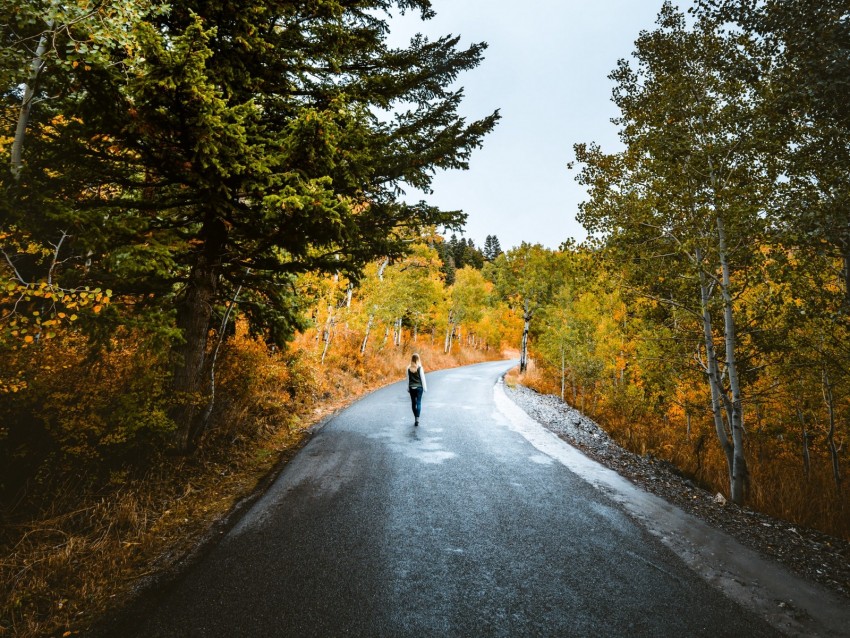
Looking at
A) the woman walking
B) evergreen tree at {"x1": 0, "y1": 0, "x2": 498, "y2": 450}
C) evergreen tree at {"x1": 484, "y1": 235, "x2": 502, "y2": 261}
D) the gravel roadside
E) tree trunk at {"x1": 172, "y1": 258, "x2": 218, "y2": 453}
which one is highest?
evergreen tree at {"x1": 484, "y1": 235, "x2": 502, "y2": 261}

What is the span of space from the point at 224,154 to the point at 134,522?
435 cm

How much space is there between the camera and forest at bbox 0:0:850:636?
3.55 meters

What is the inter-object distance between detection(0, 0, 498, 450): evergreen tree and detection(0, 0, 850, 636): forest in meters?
0.04

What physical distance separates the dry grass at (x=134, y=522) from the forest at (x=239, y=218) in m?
0.03

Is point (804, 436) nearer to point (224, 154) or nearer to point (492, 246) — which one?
point (224, 154)

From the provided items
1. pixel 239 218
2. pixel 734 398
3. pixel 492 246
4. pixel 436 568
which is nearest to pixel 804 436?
pixel 734 398

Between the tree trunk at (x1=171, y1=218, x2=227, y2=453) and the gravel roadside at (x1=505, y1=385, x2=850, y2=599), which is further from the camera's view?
the tree trunk at (x1=171, y1=218, x2=227, y2=453)

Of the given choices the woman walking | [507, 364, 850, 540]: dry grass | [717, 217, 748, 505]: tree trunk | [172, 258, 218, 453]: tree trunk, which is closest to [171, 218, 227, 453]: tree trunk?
[172, 258, 218, 453]: tree trunk

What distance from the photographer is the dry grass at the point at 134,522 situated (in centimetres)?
292

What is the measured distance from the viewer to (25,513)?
383cm

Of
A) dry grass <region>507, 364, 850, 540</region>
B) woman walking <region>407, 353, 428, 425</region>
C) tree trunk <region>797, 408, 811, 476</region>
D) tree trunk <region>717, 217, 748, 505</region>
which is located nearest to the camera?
dry grass <region>507, 364, 850, 540</region>

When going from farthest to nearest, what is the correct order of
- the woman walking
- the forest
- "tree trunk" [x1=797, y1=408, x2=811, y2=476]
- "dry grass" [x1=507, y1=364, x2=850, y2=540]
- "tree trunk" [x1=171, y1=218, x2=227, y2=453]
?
"tree trunk" [x1=797, y1=408, x2=811, y2=476], the woman walking, "dry grass" [x1=507, y1=364, x2=850, y2=540], "tree trunk" [x1=171, y1=218, x2=227, y2=453], the forest

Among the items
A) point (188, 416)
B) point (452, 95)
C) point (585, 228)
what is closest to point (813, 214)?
point (585, 228)

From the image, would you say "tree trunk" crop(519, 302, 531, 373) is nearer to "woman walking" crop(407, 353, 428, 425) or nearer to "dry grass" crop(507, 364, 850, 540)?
"dry grass" crop(507, 364, 850, 540)
